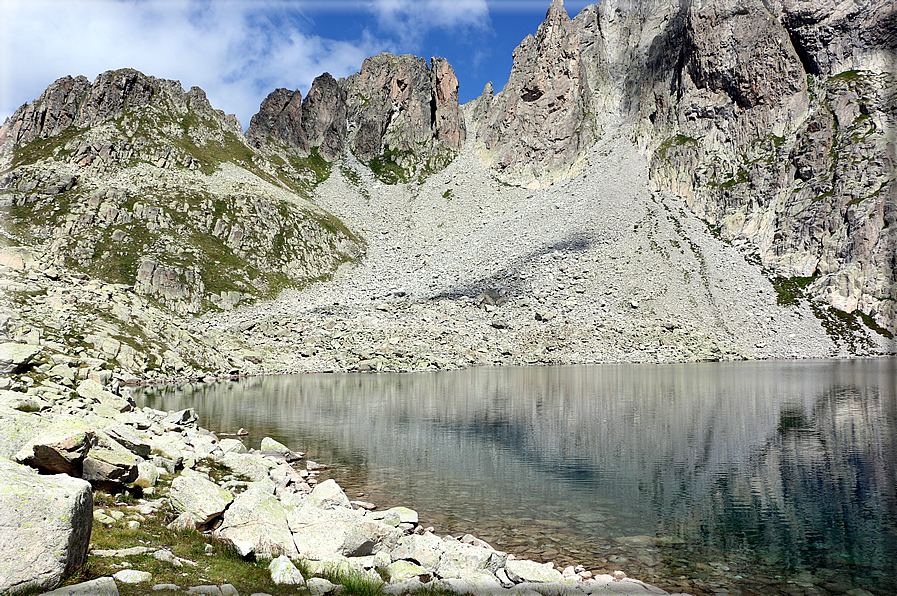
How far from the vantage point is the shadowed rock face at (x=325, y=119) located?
19138cm

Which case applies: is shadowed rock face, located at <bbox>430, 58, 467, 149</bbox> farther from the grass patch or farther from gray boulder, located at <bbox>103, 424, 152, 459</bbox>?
gray boulder, located at <bbox>103, 424, 152, 459</bbox>

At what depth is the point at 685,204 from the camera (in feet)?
424

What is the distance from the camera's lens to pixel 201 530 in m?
11.0

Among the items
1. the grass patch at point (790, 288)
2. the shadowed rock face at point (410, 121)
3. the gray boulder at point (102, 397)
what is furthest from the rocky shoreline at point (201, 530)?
the shadowed rock face at point (410, 121)

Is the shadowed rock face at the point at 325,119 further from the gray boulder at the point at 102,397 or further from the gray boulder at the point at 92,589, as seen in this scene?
the gray boulder at the point at 92,589

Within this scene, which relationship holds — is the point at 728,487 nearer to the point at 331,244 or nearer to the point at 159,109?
the point at 331,244

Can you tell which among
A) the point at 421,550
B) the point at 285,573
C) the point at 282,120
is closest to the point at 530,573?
the point at 421,550

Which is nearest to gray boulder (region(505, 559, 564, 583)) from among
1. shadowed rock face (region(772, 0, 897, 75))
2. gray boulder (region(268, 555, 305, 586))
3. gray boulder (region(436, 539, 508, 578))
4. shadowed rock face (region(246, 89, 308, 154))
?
gray boulder (region(436, 539, 508, 578))

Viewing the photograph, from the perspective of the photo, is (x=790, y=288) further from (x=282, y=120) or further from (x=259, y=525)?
(x=282, y=120)

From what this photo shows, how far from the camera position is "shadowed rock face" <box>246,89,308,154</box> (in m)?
186

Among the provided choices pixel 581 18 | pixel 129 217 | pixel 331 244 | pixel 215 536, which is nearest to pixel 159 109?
pixel 129 217

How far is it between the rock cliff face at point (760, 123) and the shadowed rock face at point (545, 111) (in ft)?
1.49

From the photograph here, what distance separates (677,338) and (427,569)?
88.2m

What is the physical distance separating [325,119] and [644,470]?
7864 inches
